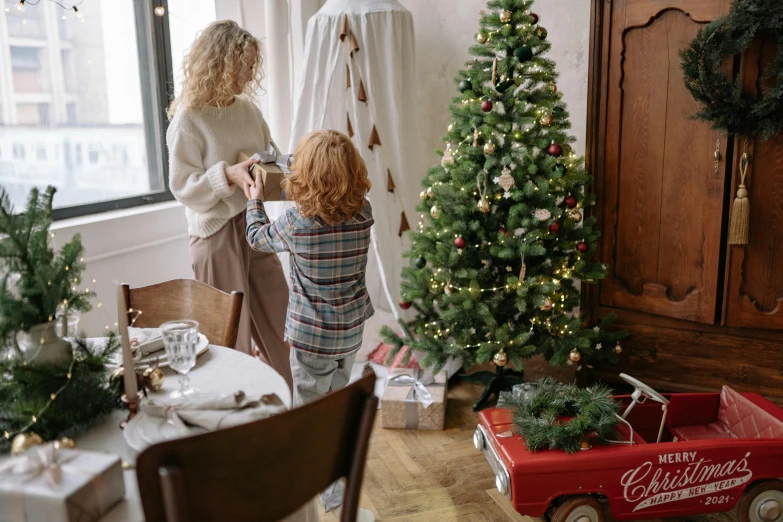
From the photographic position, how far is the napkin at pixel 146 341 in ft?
5.39

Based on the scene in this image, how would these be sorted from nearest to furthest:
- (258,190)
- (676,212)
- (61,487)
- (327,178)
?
(61,487), (327,178), (258,190), (676,212)

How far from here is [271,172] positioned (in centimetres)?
232

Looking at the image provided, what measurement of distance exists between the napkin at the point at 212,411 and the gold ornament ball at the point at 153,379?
0.11m

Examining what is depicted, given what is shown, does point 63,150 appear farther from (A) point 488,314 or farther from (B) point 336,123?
(A) point 488,314

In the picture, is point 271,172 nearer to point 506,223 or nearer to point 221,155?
point 221,155

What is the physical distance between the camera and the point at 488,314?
276 cm

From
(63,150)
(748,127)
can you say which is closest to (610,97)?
(748,127)

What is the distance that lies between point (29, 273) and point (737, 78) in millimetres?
2350

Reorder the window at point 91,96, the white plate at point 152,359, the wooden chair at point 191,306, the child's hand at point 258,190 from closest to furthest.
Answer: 1. the white plate at point 152,359
2. the wooden chair at point 191,306
3. the child's hand at point 258,190
4. the window at point 91,96

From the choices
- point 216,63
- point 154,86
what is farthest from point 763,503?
point 154,86

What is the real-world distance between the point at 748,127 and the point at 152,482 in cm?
241

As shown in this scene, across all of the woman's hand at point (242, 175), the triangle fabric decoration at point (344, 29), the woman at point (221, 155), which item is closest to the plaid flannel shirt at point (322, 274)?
the woman's hand at point (242, 175)

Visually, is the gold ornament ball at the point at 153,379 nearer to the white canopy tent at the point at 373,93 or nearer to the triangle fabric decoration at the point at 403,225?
the white canopy tent at the point at 373,93

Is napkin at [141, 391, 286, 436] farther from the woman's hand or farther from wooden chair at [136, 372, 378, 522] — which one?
the woman's hand
